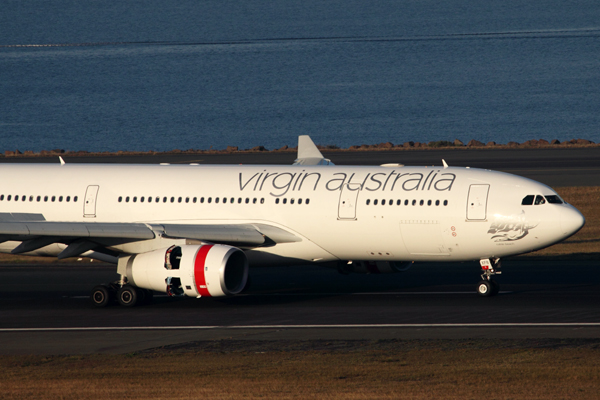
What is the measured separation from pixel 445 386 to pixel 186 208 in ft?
50.3

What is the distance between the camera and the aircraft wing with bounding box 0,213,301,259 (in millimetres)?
28531

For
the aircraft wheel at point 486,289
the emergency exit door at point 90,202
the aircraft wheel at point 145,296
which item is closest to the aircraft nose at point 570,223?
the aircraft wheel at point 486,289

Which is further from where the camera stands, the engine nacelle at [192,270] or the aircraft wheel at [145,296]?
the aircraft wheel at [145,296]

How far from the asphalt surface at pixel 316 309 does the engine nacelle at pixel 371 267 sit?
0.76 m

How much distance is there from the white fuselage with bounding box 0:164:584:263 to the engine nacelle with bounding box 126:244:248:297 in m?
1.25

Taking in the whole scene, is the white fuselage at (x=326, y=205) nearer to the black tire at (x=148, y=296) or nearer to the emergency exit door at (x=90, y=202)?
the emergency exit door at (x=90, y=202)

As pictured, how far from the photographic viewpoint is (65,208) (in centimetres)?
3194

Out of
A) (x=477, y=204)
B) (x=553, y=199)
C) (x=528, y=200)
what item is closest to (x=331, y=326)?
(x=477, y=204)

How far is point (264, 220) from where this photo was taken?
30.2 meters

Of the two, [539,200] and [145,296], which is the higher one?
[539,200]

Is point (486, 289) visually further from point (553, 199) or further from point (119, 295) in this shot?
point (119, 295)

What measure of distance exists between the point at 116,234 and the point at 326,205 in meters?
6.90

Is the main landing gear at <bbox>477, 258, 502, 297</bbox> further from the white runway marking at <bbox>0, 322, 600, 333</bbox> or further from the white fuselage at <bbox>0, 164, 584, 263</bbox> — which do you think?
the white runway marking at <bbox>0, 322, 600, 333</bbox>

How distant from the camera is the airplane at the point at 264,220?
2803 cm
